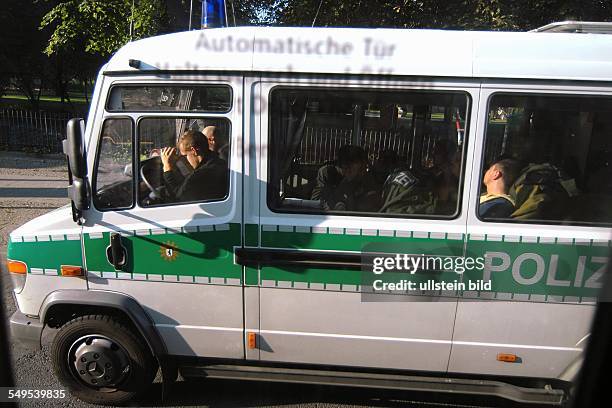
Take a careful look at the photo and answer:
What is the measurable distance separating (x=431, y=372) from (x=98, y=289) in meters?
2.41

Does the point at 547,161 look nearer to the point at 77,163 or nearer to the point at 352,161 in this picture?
the point at 352,161

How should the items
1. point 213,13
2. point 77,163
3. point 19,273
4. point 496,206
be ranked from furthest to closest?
point 213,13
point 19,273
point 496,206
point 77,163

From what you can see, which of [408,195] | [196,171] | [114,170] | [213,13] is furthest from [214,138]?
[213,13]

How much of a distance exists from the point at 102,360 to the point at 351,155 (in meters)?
2.34

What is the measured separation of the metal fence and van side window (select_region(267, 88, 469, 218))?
518 inches

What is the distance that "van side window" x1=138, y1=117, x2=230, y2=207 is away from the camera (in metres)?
2.92

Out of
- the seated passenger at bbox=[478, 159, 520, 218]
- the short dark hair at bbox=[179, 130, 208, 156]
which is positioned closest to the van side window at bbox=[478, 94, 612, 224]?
the seated passenger at bbox=[478, 159, 520, 218]

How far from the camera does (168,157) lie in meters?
3.06

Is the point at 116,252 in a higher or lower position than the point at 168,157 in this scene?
lower

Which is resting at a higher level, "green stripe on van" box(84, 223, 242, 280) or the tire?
"green stripe on van" box(84, 223, 242, 280)

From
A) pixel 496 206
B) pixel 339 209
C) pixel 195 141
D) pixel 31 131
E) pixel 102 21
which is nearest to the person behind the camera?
pixel 496 206

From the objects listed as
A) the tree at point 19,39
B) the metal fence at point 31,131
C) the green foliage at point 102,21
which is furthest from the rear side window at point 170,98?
the tree at point 19,39

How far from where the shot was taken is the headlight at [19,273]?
10.2ft

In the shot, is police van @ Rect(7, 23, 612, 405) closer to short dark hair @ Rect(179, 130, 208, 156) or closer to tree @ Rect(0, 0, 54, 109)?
short dark hair @ Rect(179, 130, 208, 156)
